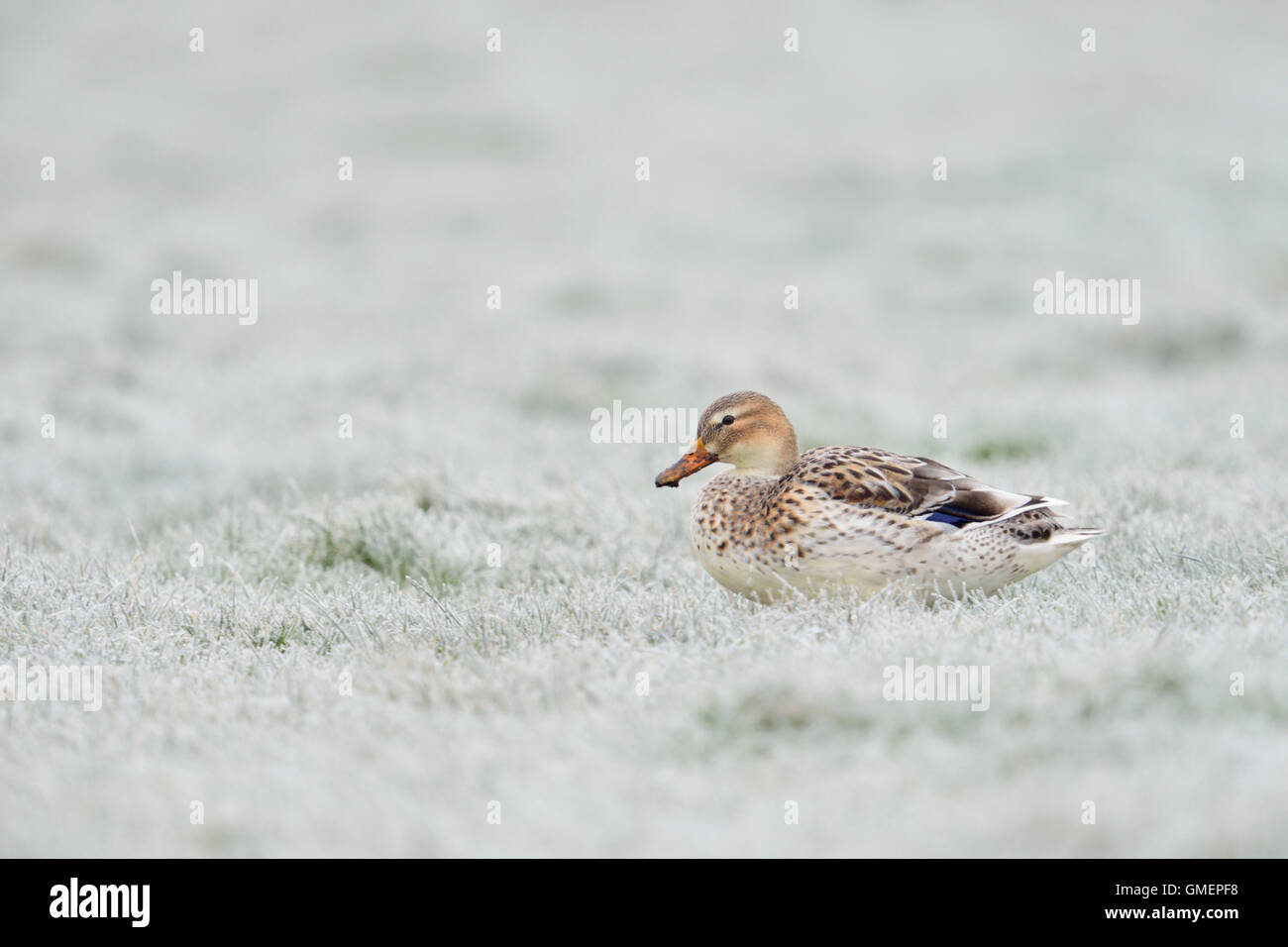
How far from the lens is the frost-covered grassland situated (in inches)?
131

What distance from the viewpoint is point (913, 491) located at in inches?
196

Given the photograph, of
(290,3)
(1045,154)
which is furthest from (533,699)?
(290,3)

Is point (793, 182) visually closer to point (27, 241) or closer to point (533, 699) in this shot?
point (27, 241)

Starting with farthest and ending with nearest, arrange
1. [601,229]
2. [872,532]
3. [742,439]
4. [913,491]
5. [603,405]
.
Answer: [601,229] < [603,405] < [742,439] < [913,491] < [872,532]

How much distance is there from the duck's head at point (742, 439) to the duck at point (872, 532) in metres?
0.17

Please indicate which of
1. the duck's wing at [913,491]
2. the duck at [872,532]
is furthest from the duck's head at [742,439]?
the duck's wing at [913,491]

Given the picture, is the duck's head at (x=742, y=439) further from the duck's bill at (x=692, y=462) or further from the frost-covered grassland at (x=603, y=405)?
the frost-covered grassland at (x=603, y=405)

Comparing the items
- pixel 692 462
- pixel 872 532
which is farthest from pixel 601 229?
pixel 872 532

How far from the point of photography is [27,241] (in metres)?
16.3

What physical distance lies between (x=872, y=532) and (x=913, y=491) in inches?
11.4

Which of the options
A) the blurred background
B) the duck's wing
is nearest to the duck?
the duck's wing

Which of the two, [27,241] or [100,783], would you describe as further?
[27,241]

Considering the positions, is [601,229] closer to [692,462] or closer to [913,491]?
[692,462]

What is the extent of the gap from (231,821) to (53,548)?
389cm
